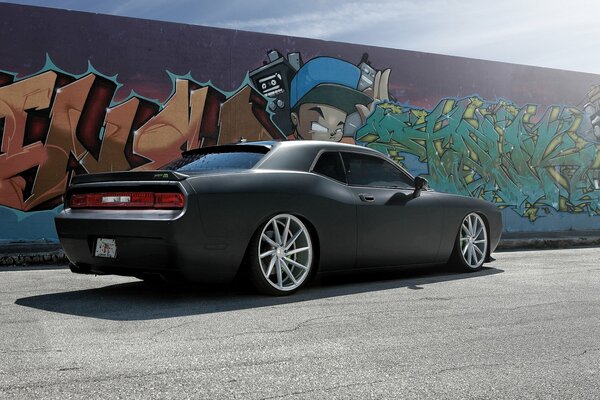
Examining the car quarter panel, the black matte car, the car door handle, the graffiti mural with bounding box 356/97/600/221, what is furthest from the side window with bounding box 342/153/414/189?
the graffiti mural with bounding box 356/97/600/221

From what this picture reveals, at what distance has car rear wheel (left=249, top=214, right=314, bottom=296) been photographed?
5277mm

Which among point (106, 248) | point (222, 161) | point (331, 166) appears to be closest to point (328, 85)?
point (331, 166)

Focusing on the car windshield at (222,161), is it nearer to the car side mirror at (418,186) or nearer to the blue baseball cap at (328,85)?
the car side mirror at (418,186)

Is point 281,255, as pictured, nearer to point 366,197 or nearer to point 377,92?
point 366,197

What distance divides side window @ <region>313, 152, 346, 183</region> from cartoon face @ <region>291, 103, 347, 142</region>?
807 cm

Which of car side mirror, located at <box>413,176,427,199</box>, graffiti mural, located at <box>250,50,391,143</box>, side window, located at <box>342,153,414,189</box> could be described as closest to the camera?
side window, located at <box>342,153,414,189</box>

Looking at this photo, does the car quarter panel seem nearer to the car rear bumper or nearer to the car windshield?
the car rear bumper

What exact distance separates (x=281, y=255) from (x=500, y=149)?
41.6ft

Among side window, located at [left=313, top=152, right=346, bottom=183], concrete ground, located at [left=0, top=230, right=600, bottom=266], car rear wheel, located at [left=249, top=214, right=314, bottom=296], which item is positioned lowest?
concrete ground, located at [left=0, top=230, right=600, bottom=266]

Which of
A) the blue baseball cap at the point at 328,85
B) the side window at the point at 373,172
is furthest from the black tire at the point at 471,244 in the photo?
the blue baseball cap at the point at 328,85

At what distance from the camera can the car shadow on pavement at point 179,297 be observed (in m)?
4.73

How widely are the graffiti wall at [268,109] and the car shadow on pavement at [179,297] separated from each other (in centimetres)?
654

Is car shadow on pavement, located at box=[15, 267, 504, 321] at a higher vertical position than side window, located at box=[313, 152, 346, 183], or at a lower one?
lower

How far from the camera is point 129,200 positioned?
16.9 ft
